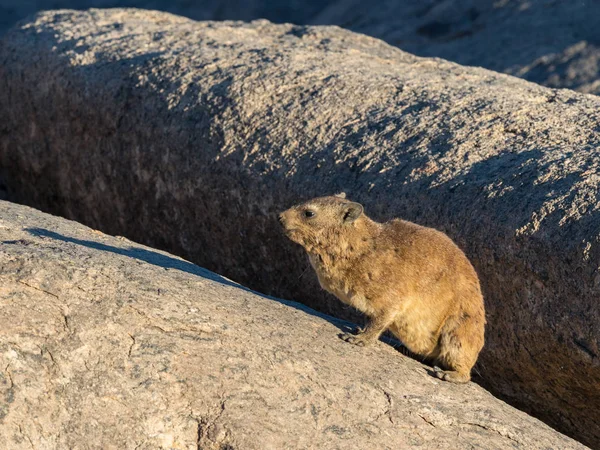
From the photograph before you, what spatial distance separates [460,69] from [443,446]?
5.24 m

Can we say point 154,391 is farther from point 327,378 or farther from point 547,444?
point 547,444

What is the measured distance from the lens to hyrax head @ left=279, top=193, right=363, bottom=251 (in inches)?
252

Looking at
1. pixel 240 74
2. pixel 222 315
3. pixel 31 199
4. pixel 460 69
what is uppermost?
pixel 460 69

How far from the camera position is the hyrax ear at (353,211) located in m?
6.34

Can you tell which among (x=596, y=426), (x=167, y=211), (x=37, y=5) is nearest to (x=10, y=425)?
(x=596, y=426)

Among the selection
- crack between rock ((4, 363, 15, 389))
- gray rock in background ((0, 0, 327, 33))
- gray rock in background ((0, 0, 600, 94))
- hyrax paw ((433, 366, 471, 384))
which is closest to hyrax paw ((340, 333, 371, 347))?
hyrax paw ((433, 366, 471, 384))

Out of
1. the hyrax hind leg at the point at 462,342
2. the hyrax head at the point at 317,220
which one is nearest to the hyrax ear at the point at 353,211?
the hyrax head at the point at 317,220

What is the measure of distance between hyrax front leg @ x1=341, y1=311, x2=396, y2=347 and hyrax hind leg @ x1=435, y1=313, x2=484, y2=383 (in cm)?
37

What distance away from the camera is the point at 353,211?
6.35 meters

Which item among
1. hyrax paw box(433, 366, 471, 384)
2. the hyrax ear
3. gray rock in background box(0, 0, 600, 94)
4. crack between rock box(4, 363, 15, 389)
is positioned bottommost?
crack between rock box(4, 363, 15, 389)

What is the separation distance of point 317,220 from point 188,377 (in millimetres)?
1707

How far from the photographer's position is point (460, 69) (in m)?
9.70

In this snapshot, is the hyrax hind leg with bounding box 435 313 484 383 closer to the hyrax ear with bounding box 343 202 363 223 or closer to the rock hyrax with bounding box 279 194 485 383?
the rock hyrax with bounding box 279 194 485 383

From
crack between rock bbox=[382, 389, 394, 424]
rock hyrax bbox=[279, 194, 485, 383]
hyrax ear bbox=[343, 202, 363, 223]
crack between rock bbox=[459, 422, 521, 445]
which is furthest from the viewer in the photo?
hyrax ear bbox=[343, 202, 363, 223]
